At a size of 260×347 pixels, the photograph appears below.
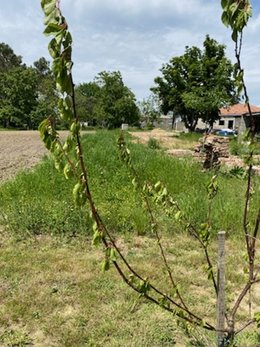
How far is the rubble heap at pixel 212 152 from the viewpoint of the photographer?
37.0ft

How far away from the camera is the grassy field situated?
9.72ft

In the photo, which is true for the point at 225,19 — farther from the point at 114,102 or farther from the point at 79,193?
the point at 114,102

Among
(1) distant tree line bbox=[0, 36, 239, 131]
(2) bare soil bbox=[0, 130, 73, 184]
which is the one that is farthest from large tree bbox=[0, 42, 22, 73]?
(2) bare soil bbox=[0, 130, 73, 184]

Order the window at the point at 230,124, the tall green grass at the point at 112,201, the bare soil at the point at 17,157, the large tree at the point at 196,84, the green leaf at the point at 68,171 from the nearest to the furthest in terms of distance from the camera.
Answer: the green leaf at the point at 68,171 → the tall green grass at the point at 112,201 → the bare soil at the point at 17,157 → the large tree at the point at 196,84 → the window at the point at 230,124

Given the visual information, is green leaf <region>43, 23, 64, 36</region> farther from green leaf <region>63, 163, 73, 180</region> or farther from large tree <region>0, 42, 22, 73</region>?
large tree <region>0, 42, 22, 73</region>

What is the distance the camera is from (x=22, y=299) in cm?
343

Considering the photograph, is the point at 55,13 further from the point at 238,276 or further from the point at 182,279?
the point at 238,276

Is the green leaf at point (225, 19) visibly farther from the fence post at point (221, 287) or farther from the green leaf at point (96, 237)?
the fence post at point (221, 287)

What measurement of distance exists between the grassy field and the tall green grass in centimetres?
2

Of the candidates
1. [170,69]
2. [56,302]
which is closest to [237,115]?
[170,69]

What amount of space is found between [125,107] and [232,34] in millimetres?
56721

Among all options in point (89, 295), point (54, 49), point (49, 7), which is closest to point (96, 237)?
point (54, 49)

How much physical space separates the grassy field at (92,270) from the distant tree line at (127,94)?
12761 mm

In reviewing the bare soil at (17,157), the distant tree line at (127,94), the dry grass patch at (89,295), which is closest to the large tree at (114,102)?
the distant tree line at (127,94)
